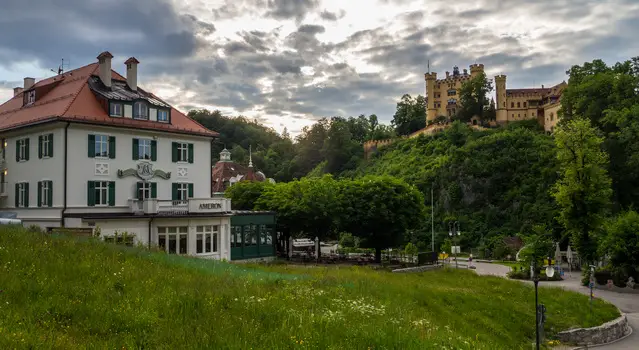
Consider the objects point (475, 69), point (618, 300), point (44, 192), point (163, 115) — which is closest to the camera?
point (44, 192)

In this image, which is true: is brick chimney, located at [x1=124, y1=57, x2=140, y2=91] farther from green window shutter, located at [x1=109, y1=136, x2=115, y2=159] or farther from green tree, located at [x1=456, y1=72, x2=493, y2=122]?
green tree, located at [x1=456, y1=72, x2=493, y2=122]

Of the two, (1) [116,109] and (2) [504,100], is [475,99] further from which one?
(1) [116,109]

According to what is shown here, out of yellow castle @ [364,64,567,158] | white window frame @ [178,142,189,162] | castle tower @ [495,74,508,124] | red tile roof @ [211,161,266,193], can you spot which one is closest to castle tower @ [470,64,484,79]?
yellow castle @ [364,64,567,158]

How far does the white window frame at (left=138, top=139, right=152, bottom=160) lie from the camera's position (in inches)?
1357

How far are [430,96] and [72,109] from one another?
10658 centimetres

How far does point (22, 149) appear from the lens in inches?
1346

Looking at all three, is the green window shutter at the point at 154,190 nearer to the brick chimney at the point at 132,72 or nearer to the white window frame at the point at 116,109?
the white window frame at the point at 116,109

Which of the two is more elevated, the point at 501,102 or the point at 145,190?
the point at 501,102

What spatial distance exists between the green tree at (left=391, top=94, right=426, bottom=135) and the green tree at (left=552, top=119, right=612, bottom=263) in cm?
8239

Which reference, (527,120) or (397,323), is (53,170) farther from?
(527,120)

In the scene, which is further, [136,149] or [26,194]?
[136,149]

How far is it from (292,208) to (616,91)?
51764 millimetres

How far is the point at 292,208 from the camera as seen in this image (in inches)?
1663

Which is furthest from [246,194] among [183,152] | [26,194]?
[26,194]
